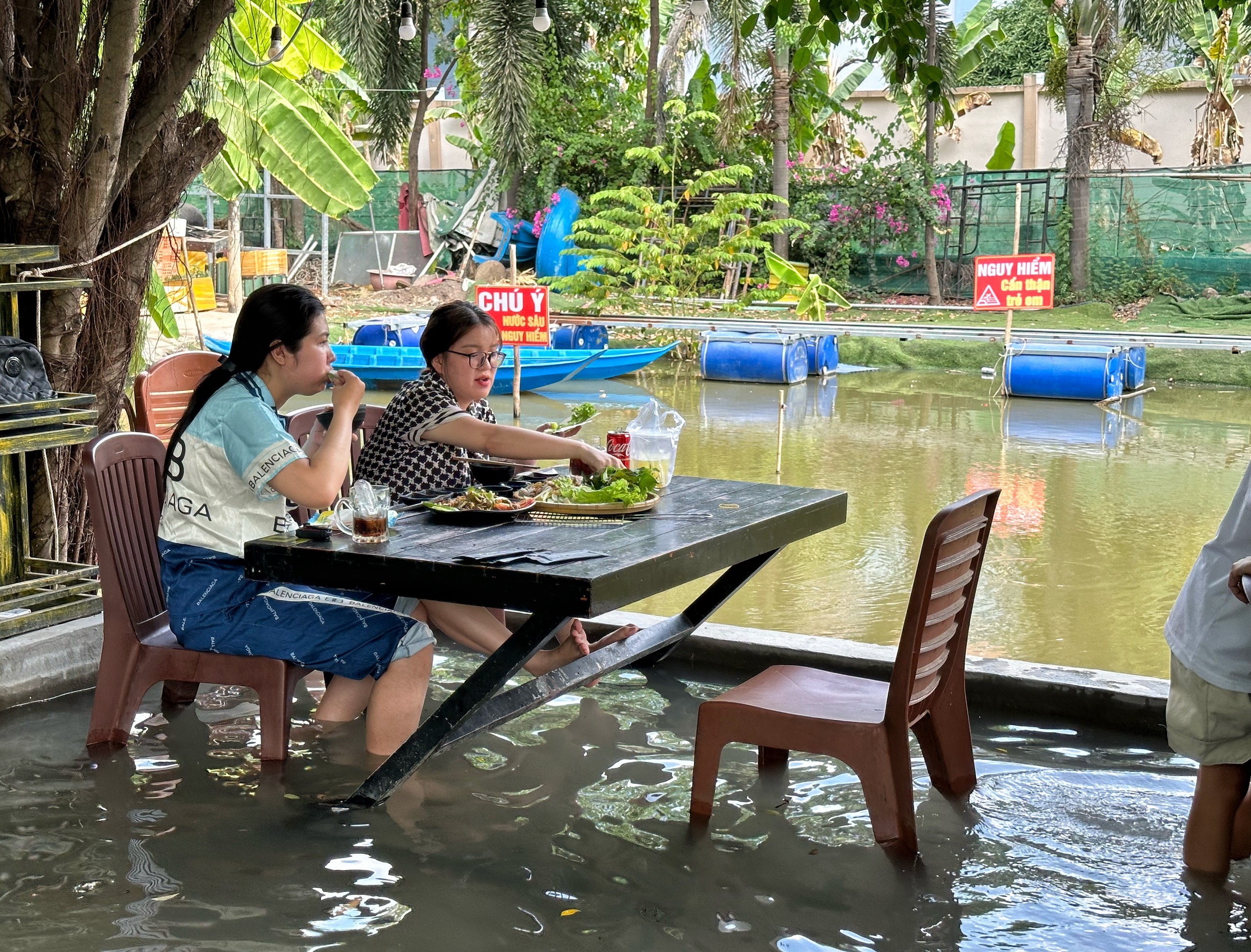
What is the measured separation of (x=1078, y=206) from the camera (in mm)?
21672

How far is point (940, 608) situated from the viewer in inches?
130

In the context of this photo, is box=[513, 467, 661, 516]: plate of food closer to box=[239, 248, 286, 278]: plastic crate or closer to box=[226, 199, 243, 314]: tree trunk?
box=[226, 199, 243, 314]: tree trunk

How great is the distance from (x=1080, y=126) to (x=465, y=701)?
2010 cm

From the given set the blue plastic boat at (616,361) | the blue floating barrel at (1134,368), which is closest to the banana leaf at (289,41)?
the blue plastic boat at (616,361)

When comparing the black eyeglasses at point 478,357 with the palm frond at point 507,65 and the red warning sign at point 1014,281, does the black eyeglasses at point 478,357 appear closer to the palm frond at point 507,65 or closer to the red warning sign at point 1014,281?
the red warning sign at point 1014,281

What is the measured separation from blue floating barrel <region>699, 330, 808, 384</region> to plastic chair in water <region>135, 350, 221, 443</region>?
1075 cm

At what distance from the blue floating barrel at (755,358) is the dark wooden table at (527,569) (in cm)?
1280

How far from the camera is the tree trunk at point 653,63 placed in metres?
21.3

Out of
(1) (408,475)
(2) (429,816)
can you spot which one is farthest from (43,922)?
(1) (408,475)

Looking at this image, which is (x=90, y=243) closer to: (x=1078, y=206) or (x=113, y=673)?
(x=113, y=673)

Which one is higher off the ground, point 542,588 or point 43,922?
point 542,588

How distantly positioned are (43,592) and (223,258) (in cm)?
2074

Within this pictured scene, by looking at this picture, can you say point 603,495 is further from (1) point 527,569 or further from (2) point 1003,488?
(2) point 1003,488

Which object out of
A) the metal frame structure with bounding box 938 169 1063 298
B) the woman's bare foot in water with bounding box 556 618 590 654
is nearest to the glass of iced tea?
the woman's bare foot in water with bounding box 556 618 590 654
